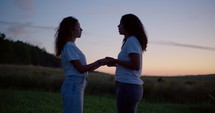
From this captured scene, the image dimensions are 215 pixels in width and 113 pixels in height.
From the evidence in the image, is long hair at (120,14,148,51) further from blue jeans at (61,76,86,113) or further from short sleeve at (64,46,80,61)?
blue jeans at (61,76,86,113)

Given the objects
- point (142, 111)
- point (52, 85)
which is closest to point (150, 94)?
point (142, 111)

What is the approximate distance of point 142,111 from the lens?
926 cm

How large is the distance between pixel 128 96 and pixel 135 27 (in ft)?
2.45

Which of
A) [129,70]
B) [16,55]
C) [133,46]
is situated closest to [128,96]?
[129,70]

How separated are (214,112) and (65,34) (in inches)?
456

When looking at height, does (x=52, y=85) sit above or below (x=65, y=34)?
below

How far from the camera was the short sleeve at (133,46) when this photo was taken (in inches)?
93.8

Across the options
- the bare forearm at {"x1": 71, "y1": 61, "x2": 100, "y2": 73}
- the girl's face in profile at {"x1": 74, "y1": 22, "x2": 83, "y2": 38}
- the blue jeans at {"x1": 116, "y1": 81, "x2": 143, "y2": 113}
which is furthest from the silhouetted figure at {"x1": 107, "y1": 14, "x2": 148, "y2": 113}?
the girl's face in profile at {"x1": 74, "y1": 22, "x2": 83, "y2": 38}

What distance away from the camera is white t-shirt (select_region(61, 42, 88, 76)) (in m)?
2.45

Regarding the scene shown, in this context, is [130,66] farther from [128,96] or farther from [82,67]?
[82,67]

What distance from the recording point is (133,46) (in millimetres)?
2396

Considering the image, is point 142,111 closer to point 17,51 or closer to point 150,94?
point 150,94

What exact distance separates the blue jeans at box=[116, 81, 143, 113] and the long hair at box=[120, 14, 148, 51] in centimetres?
48

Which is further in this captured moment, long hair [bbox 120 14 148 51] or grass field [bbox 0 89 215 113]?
grass field [bbox 0 89 215 113]
